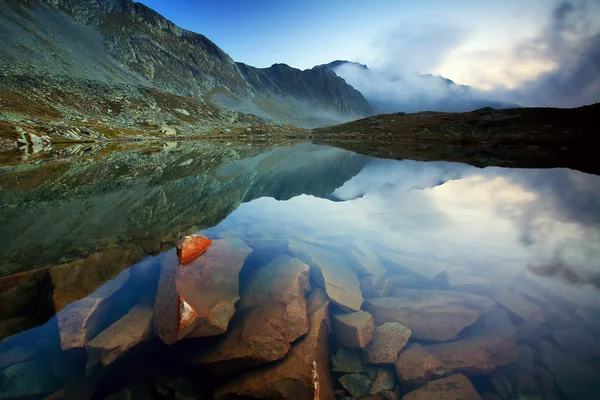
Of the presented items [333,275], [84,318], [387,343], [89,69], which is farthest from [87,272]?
[89,69]

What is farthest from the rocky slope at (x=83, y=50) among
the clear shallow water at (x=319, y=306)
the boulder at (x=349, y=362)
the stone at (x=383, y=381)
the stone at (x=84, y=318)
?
the stone at (x=383, y=381)

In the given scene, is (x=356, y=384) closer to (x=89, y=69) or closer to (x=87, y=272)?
(x=87, y=272)

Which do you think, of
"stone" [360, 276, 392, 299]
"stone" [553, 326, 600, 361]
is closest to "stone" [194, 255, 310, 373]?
"stone" [360, 276, 392, 299]

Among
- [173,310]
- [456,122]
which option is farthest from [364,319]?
[456,122]

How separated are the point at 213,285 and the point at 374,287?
486cm

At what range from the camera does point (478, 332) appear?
258 inches

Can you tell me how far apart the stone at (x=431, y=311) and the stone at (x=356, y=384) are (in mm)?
1561

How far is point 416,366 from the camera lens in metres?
5.73

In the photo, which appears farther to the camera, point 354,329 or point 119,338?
point 354,329

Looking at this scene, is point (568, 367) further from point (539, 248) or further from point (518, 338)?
point (539, 248)

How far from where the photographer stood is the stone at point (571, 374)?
4.67 m

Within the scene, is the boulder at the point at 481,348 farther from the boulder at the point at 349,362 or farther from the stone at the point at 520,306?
the boulder at the point at 349,362

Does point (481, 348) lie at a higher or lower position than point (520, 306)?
lower

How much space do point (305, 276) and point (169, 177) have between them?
67.3ft
